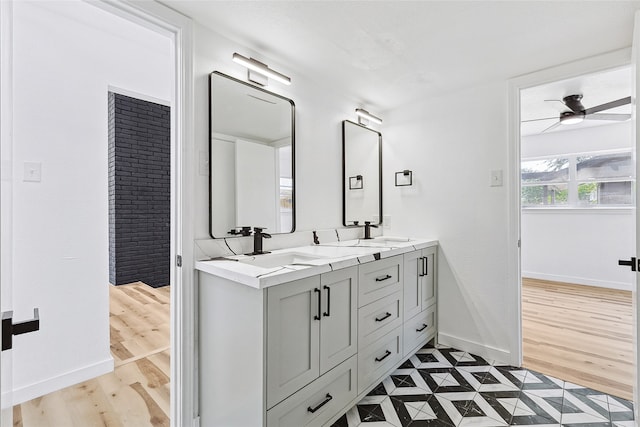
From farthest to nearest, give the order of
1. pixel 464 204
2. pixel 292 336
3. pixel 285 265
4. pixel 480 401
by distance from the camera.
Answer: pixel 464 204 < pixel 480 401 < pixel 285 265 < pixel 292 336

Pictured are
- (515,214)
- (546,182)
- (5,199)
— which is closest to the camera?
(5,199)

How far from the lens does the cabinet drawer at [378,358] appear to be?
1.84 metres

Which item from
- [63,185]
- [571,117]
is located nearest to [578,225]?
[571,117]

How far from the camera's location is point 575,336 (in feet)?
9.16

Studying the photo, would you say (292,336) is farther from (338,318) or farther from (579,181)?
(579,181)

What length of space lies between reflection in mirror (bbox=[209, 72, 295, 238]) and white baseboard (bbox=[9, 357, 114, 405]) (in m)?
1.41

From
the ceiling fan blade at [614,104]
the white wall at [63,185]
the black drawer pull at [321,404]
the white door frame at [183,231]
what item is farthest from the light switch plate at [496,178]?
the white wall at [63,185]

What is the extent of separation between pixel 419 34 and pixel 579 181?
14.8ft

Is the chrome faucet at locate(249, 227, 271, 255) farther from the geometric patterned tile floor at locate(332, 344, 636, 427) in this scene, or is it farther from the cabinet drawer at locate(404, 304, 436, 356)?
the cabinet drawer at locate(404, 304, 436, 356)

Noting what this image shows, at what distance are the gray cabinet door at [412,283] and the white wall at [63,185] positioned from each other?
2137 millimetres

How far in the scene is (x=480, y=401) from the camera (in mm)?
1886

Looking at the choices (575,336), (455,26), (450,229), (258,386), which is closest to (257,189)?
(258,386)

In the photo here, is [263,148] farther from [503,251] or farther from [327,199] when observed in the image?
[503,251]

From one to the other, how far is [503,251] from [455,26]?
1650 millimetres
